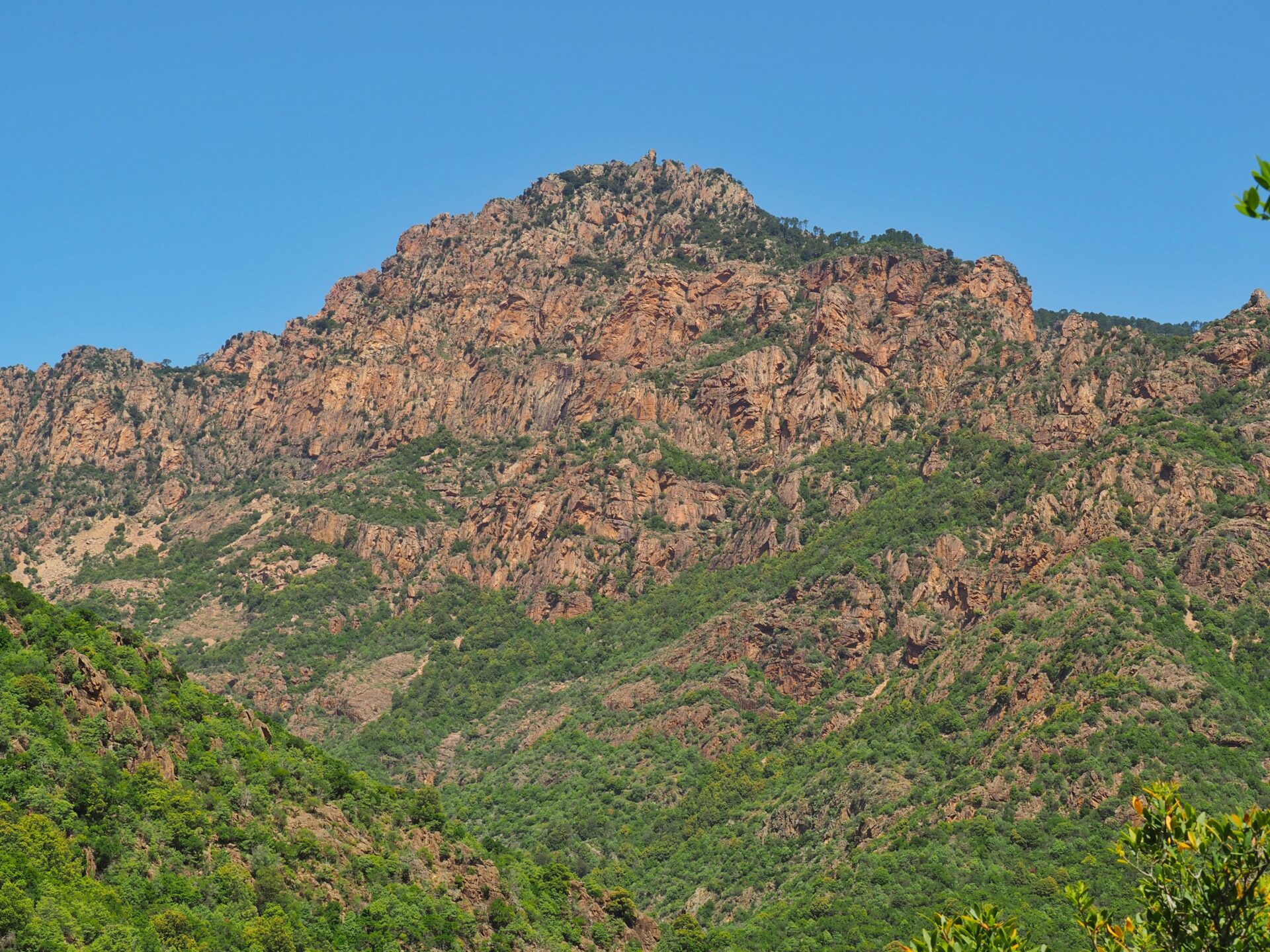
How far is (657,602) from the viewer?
19312 cm

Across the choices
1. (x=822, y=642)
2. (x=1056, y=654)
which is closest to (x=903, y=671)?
(x=822, y=642)

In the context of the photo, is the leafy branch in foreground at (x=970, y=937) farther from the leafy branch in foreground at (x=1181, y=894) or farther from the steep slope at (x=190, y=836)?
the steep slope at (x=190, y=836)

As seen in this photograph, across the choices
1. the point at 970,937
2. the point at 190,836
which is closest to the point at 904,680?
→ the point at 190,836

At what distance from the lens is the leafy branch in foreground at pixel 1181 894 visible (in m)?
21.1

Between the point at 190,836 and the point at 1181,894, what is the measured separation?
189ft

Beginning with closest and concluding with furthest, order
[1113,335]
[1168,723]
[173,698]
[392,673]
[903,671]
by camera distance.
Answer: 1. [173,698]
2. [1168,723]
3. [903,671]
4. [1113,335]
5. [392,673]

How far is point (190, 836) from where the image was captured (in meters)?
66.6

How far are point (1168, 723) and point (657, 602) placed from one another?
9457 centimetres

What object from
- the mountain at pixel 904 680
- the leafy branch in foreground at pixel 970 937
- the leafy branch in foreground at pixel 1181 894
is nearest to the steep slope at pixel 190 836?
the mountain at pixel 904 680

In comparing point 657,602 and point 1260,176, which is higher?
point 657,602

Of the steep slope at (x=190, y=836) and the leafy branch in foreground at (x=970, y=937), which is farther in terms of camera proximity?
the steep slope at (x=190, y=836)

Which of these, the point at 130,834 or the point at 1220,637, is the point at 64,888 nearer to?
the point at 130,834

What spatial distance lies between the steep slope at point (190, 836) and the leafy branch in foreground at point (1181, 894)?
4345 centimetres

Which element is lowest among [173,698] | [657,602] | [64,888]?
[64,888]
